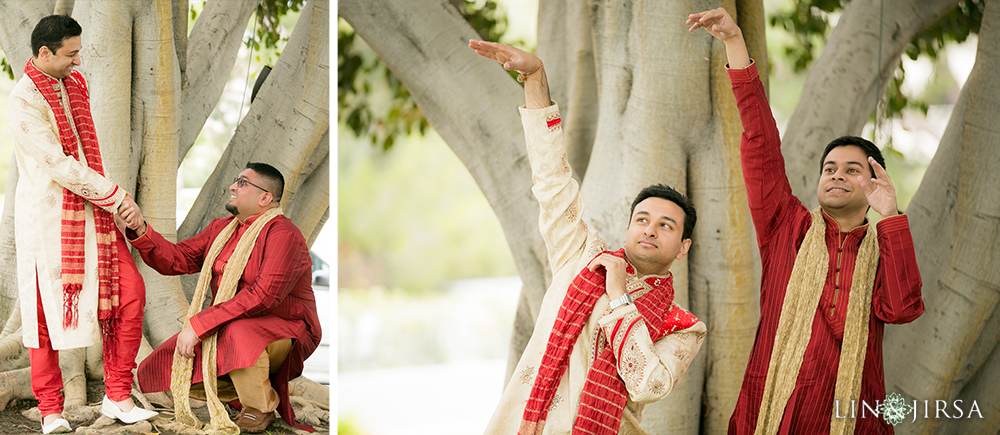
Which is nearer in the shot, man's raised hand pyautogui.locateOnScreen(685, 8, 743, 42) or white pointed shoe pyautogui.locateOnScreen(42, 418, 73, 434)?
man's raised hand pyautogui.locateOnScreen(685, 8, 743, 42)

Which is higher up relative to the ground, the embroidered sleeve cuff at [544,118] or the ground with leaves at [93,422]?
the embroidered sleeve cuff at [544,118]

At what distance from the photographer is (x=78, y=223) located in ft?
7.79

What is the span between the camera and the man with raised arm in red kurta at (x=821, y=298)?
1951 mm

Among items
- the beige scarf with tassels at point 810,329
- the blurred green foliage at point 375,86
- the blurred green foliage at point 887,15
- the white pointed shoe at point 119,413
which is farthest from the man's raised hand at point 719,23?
the white pointed shoe at point 119,413

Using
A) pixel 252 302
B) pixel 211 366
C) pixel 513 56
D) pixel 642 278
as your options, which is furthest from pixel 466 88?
pixel 211 366

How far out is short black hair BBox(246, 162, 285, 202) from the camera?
261 cm

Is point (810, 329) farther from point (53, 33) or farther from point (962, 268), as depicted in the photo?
point (53, 33)

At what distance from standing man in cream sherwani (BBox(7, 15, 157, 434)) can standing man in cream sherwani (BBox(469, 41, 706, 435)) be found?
142 cm

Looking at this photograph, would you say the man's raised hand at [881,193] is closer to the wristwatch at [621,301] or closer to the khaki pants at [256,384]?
the wristwatch at [621,301]

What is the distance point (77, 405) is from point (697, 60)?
248 centimetres

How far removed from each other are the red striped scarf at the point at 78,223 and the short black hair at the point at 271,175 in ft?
1.53

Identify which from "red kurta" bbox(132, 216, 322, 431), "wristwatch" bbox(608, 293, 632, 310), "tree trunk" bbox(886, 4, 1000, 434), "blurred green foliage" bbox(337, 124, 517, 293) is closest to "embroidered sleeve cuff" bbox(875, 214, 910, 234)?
"wristwatch" bbox(608, 293, 632, 310)

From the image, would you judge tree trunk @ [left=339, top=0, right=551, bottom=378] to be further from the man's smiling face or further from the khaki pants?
the man's smiling face

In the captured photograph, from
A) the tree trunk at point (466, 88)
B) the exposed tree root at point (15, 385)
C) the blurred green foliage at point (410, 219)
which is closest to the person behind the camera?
the exposed tree root at point (15, 385)
